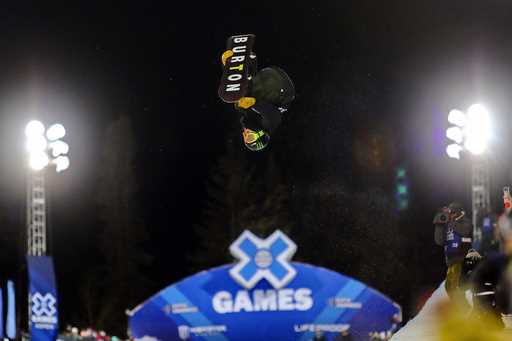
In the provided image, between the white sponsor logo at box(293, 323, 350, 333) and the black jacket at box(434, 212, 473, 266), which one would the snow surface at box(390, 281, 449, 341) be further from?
the white sponsor logo at box(293, 323, 350, 333)

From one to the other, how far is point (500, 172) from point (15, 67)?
92.6ft

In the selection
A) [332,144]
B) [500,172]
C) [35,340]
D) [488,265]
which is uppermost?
[332,144]

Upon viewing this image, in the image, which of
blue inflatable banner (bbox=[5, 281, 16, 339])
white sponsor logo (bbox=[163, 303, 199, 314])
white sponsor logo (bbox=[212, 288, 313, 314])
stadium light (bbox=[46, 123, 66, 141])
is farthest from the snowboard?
blue inflatable banner (bbox=[5, 281, 16, 339])

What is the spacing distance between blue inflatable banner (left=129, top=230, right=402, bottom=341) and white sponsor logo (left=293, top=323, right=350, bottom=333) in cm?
3

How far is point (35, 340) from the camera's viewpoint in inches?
1083

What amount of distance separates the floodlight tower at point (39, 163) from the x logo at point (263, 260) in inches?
253

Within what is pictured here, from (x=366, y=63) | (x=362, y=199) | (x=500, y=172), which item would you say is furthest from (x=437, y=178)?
(x=500, y=172)

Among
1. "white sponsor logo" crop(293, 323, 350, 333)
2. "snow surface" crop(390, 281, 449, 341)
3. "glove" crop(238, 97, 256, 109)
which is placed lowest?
"white sponsor logo" crop(293, 323, 350, 333)

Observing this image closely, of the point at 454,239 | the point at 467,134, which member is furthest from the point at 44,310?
the point at 454,239

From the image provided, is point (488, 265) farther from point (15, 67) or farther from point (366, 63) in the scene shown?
point (15, 67)

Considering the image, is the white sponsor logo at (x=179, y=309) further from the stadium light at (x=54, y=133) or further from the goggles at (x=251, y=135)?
the goggles at (x=251, y=135)

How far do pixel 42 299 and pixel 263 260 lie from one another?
24.0 ft

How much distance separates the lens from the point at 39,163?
96.3ft

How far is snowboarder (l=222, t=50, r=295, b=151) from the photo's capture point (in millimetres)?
11875
